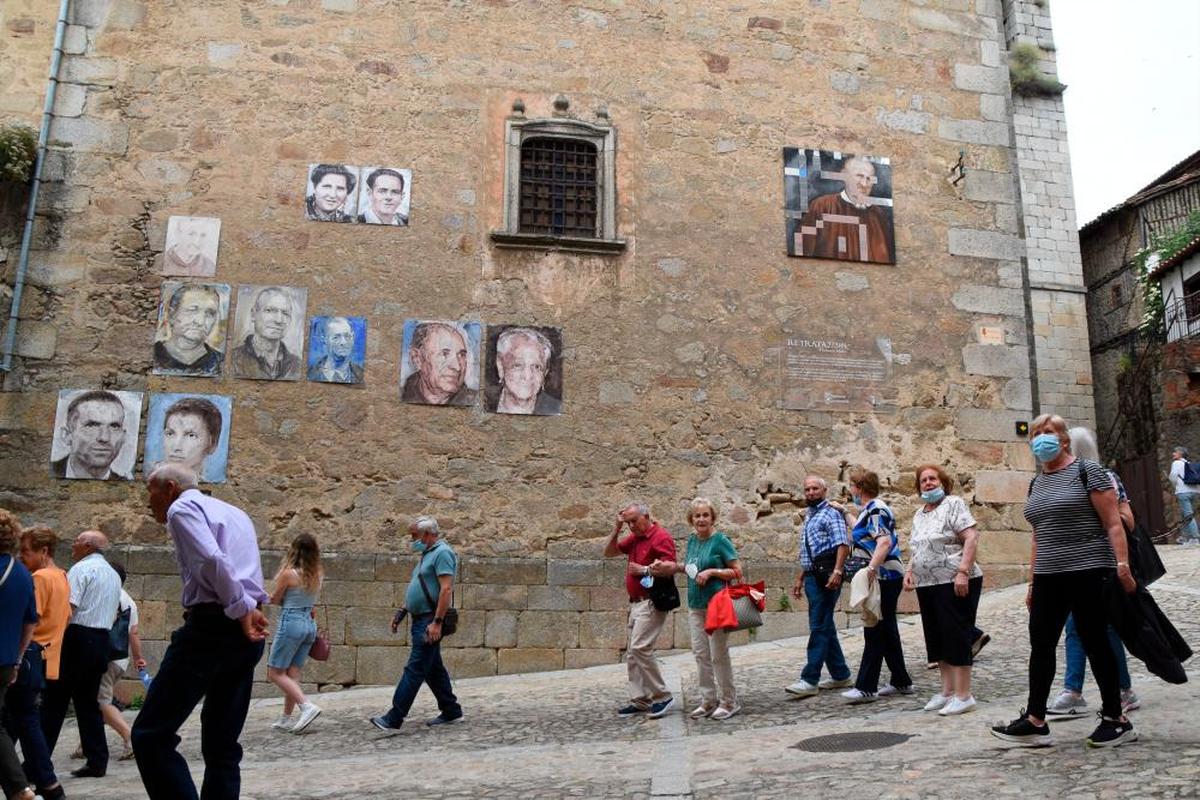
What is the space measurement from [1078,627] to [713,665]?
2440 millimetres

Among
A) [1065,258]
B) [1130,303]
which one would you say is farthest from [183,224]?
[1130,303]

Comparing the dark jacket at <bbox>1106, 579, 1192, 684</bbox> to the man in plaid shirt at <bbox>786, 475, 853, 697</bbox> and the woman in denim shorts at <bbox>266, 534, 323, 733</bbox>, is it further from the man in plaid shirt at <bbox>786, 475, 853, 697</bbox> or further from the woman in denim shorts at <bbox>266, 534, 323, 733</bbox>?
the woman in denim shorts at <bbox>266, 534, 323, 733</bbox>

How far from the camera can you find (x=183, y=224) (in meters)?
10.0

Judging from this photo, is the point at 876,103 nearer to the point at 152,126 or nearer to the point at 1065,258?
the point at 152,126

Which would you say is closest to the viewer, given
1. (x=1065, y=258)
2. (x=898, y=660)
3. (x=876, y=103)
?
(x=898, y=660)

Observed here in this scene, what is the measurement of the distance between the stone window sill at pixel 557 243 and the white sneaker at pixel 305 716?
5068 millimetres

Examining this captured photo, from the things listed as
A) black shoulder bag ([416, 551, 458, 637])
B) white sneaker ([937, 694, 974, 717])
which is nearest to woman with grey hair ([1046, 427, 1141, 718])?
white sneaker ([937, 694, 974, 717])

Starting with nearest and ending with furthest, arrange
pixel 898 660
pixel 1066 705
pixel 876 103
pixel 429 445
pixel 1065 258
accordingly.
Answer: pixel 1066 705, pixel 898 660, pixel 429 445, pixel 876 103, pixel 1065 258

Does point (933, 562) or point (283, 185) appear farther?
point (283, 185)

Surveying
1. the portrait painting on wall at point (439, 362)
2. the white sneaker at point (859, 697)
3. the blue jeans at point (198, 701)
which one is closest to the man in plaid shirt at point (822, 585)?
the white sneaker at point (859, 697)

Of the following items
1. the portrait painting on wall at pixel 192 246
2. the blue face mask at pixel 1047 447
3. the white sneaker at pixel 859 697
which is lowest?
the white sneaker at pixel 859 697

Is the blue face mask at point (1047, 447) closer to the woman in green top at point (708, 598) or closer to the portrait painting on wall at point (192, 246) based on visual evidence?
the woman in green top at point (708, 598)

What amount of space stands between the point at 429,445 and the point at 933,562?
5.35 meters

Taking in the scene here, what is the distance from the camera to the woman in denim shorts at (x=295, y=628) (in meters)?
7.02
